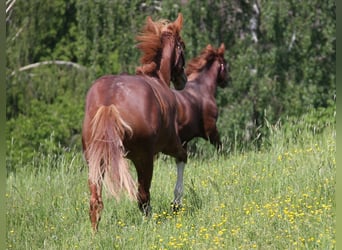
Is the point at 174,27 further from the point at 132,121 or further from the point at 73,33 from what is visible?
the point at 73,33

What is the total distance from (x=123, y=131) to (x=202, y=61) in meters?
7.18

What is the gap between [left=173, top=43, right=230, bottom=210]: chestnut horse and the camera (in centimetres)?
1105

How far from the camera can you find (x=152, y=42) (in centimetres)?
754

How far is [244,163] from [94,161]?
2.75 m

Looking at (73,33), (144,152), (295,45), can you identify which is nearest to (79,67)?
(73,33)

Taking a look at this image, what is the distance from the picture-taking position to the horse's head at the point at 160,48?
752 cm

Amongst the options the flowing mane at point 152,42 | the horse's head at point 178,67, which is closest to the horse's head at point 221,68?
the horse's head at point 178,67

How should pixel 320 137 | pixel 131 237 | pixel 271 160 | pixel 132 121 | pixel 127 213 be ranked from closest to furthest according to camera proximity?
pixel 131 237
pixel 132 121
pixel 127 213
pixel 271 160
pixel 320 137

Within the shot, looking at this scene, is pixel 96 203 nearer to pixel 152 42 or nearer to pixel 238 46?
pixel 152 42

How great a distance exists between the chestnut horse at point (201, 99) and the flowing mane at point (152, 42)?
10.2ft

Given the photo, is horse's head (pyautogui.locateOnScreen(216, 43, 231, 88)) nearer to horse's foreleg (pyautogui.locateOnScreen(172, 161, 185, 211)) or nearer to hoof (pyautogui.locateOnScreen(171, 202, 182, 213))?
horse's foreleg (pyautogui.locateOnScreen(172, 161, 185, 211))

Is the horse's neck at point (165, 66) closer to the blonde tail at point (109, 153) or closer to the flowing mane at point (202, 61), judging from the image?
the blonde tail at point (109, 153)

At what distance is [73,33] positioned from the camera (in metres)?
19.9

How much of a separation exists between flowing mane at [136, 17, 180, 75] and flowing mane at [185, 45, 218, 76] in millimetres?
4648
